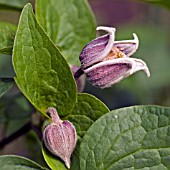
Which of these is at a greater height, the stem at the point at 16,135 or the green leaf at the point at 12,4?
the green leaf at the point at 12,4

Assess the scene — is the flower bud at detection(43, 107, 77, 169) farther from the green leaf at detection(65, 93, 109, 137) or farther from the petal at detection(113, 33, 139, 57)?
the petal at detection(113, 33, 139, 57)

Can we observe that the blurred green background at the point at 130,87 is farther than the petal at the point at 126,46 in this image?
Yes

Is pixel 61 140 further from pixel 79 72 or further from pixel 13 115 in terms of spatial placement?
pixel 13 115

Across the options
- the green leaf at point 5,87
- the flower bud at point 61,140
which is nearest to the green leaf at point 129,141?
the flower bud at point 61,140

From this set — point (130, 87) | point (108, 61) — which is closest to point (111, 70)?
point (108, 61)

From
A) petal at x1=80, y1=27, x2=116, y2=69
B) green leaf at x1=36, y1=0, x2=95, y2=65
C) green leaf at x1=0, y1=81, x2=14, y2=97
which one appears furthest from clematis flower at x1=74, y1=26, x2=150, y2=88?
green leaf at x1=36, y1=0, x2=95, y2=65

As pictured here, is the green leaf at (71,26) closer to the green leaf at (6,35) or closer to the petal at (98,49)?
the green leaf at (6,35)
